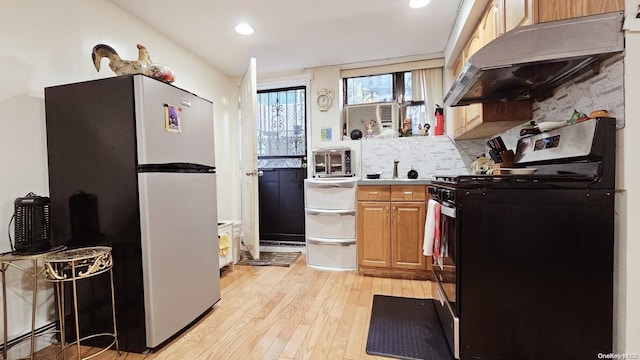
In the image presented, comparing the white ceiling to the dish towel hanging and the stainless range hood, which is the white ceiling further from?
the dish towel hanging

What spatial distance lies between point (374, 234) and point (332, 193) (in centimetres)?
61

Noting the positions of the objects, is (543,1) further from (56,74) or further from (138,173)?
(56,74)

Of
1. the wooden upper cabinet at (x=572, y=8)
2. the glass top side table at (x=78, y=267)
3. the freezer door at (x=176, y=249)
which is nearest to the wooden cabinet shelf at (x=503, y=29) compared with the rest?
the wooden upper cabinet at (x=572, y=8)

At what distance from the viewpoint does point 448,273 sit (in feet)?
5.19

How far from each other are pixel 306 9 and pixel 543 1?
1646 millimetres

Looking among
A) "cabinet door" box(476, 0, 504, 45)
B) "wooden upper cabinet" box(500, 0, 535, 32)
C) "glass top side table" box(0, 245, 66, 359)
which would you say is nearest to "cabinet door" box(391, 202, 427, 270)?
"cabinet door" box(476, 0, 504, 45)

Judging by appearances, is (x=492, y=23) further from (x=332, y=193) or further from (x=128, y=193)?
(x=128, y=193)

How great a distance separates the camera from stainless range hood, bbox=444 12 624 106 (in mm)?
1218

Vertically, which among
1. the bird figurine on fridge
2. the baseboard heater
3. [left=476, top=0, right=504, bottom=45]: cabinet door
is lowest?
the baseboard heater

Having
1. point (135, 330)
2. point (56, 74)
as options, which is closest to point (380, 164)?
point (135, 330)

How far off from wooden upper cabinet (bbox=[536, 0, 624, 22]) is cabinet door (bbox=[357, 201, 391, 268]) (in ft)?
5.98

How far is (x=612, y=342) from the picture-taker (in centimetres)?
123

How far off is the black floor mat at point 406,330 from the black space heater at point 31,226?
75.5 inches

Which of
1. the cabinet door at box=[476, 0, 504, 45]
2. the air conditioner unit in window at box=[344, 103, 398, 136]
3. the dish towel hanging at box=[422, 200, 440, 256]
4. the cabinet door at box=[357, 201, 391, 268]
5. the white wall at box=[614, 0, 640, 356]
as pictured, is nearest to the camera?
the white wall at box=[614, 0, 640, 356]
